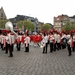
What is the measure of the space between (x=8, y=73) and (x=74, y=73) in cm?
261

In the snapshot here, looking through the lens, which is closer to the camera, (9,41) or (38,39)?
(9,41)

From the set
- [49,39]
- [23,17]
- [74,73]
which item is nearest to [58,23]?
[23,17]

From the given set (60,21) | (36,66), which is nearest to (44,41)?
(36,66)

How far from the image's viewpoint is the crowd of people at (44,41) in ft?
56.4

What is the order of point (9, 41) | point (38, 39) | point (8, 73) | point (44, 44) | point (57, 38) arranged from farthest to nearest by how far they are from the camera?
point (38, 39) < point (57, 38) < point (44, 44) < point (9, 41) < point (8, 73)

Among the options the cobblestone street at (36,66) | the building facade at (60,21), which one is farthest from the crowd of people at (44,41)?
the building facade at (60,21)

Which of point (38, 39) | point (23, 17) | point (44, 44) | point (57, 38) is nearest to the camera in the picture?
point (44, 44)

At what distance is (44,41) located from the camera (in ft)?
67.7

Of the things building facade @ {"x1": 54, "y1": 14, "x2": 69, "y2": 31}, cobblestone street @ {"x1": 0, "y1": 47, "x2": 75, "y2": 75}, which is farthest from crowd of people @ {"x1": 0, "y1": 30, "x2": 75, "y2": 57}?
building facade @ {"x1": 54, "y1": 14, "x2": 69, "y2": 31}

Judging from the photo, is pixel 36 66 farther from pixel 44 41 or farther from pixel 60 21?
pixel 60 21

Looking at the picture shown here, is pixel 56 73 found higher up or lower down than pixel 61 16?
lower down

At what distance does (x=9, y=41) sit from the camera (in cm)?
1694

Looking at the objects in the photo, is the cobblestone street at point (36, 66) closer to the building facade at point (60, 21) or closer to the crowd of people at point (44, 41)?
the crowd of people at point (44, 41)

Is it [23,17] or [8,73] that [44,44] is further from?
[23,17]
